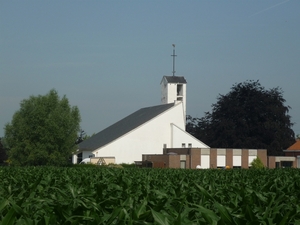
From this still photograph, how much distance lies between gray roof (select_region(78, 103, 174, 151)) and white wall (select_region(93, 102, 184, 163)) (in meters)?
0.85

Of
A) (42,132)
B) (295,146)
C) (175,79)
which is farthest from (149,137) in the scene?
(295,146)

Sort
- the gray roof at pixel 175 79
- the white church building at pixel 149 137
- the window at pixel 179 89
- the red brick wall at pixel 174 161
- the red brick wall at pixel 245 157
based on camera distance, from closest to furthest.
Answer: the red brick wall at pixel 174 161 → the red brick wall at pixel 245 157 → the white church building at pixel 149 137 → the gray roof at pixel 175 79 → the window at pixel 179 89

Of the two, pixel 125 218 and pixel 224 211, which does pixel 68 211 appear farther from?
pixel 224 211

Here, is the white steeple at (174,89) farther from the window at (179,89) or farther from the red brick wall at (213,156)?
the red brick wall at (213,156)

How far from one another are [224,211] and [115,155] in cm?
7064

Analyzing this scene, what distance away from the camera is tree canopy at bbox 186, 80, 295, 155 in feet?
267

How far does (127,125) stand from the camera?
82.1 meters

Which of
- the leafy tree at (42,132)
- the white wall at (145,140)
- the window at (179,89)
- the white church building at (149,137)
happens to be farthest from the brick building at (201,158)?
the window at (179,89)

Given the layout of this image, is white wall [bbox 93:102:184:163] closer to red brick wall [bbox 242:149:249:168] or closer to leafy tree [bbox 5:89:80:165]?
leafy tree [bbox 5:89:80:165]

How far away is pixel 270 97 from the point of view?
279 feet

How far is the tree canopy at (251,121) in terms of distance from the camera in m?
81.4

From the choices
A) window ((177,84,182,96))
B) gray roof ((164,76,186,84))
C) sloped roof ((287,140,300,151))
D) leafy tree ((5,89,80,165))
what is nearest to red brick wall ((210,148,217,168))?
sloped roof ((287,140,300,151))

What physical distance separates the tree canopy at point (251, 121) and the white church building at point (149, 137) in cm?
682

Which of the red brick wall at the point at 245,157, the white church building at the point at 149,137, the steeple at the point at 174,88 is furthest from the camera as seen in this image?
the steeple at the point at 174,88
